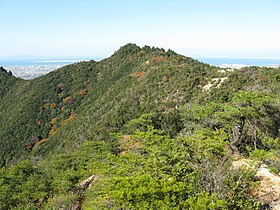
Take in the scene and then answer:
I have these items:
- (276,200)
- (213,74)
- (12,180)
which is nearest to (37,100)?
(213,74)

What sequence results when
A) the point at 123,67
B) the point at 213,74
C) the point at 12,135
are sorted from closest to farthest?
1. the point at 213,74
2. the point at 12,135
3. the point at 123,67

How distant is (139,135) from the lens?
16.1 metres

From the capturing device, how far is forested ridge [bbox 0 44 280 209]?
43.7 feet

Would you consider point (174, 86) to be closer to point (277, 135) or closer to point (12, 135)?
point (277, 135)

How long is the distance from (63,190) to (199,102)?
2582 centimetres

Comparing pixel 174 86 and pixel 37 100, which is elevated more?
pixel 174 86

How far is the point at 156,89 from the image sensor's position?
60.8 metres

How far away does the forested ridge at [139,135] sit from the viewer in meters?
13.3

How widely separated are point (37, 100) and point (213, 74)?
212 ft

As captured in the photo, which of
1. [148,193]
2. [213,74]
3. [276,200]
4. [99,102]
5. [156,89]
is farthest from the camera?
[99,102]

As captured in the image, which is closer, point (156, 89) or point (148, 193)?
point (148, 193)

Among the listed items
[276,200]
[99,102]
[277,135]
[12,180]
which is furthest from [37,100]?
[276,200]

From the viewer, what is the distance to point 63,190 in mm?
26219

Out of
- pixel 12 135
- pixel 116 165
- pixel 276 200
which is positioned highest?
pixel 116 165
